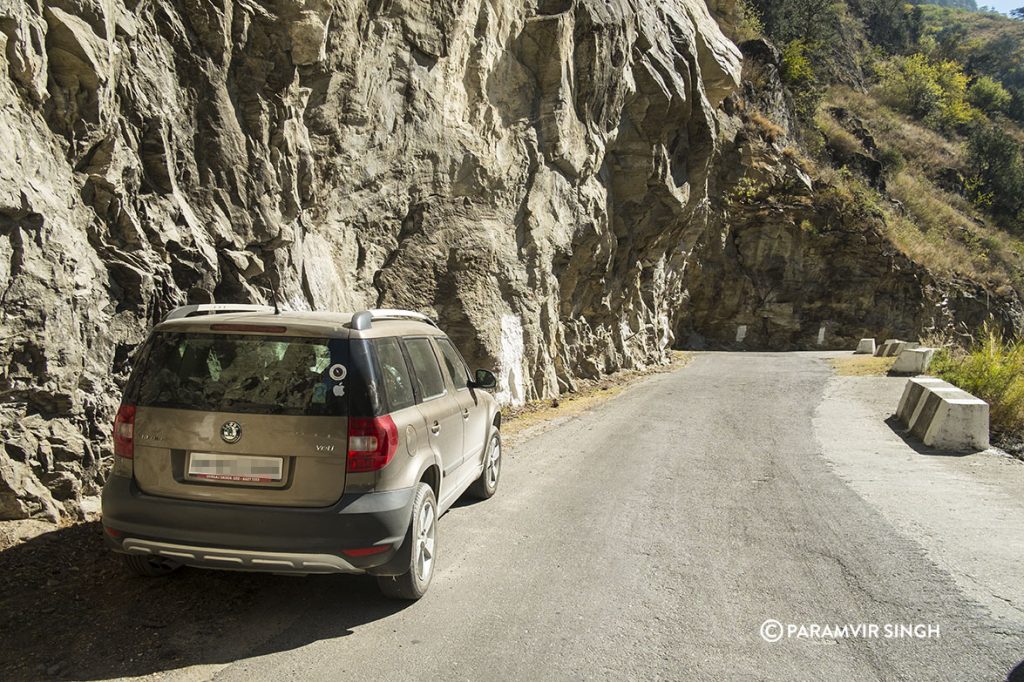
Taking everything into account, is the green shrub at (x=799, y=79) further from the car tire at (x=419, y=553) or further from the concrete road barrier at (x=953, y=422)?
the car tire at (x=419, y=553)

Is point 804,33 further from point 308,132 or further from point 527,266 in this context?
point 308,132

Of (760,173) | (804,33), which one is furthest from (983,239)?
(760,173)

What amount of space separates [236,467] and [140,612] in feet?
3.59

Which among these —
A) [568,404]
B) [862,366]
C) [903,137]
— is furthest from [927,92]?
[568,404]

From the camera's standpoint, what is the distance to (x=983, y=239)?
47.7 metres

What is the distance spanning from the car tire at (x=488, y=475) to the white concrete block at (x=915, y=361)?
1641 centimetres

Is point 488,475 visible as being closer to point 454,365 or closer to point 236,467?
point 454,365

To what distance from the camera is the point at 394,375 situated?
174 inches

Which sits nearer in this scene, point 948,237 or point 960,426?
point 960,426

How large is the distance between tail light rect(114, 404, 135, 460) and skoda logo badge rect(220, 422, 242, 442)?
597 millimetres

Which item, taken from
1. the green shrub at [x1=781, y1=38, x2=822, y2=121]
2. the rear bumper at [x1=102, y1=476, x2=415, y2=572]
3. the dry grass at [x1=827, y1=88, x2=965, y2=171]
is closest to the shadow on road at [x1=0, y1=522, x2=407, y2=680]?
the rear bumper at [x1=102, y1=476, x2=415, y2=572]

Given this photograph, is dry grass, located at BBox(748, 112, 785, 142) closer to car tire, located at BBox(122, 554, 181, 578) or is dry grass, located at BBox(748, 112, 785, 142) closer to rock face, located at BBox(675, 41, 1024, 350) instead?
rock face, located at BBox(675, 41, 1024, 350)

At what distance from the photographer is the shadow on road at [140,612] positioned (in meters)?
3.45

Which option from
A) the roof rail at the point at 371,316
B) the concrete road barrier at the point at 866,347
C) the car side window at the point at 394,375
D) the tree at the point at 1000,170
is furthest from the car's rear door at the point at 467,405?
the tree at the point at 1000,170
